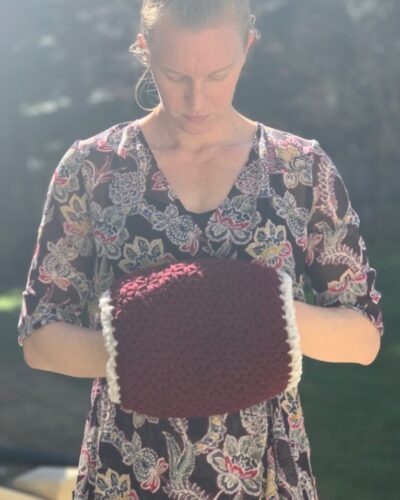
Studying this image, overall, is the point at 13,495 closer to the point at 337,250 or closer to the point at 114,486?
the point at 114,486

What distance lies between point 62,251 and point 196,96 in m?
0.34

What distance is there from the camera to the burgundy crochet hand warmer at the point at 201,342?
4.28ft

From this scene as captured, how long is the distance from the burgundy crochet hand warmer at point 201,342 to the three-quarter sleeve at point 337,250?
0.23 meters

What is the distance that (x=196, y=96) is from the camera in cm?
148

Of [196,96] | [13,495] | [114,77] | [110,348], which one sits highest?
[114,77]

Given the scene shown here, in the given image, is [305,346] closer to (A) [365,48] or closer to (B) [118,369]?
(B) [118,369]

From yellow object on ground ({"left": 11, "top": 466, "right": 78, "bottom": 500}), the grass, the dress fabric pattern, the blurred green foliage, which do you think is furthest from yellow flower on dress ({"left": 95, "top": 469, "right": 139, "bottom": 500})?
the blurred green foliage

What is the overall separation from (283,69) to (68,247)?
26.5 feet

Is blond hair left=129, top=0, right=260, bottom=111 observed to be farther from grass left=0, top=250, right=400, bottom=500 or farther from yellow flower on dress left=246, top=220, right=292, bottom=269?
grass left=0, top=250, right=400, bottom=500

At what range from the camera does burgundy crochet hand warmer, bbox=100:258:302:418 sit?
1.30 meters

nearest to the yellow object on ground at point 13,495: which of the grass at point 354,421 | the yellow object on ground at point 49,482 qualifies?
the yellow object on ground at point 49,482

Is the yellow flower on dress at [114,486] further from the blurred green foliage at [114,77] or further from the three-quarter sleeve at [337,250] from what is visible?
the blurred green foliage at [114,77]

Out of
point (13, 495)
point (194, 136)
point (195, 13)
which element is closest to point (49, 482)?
point (13, 495)

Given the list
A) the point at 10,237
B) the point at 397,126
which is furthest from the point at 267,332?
the point at 397,126
